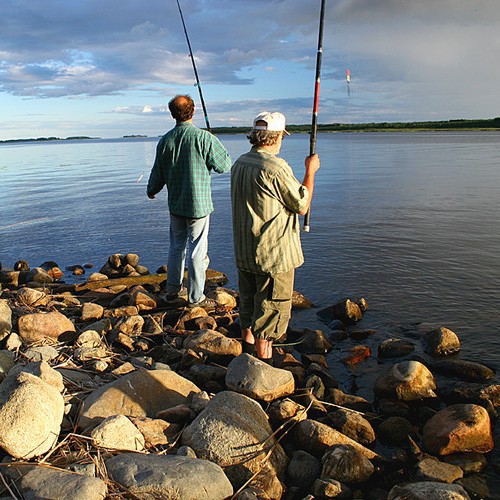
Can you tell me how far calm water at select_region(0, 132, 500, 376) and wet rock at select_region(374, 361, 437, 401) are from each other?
3.88 feet

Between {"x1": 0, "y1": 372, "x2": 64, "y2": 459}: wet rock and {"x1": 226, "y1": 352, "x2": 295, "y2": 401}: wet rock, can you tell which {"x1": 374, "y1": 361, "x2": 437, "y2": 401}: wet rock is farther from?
{"x1": 0, "y1": 372, "x2": 64, "y2": 459}: wet rock

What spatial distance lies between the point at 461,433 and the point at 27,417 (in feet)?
10.4

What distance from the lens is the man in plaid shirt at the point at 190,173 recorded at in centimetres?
599

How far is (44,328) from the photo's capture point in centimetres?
533

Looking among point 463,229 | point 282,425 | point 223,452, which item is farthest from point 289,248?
point 463,229

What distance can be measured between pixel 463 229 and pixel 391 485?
9230mm

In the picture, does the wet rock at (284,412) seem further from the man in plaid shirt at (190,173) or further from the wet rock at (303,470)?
the man in plaid shirt at (190,173)

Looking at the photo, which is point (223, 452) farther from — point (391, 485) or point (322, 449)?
point (391, 485)

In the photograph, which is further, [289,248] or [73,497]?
[289,248]

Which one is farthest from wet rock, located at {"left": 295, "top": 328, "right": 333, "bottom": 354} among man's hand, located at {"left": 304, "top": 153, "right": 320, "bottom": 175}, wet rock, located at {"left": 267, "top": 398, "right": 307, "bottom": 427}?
man's hand, located at {"left": 304, "top": 153, "right": 320, "bottom": 175}

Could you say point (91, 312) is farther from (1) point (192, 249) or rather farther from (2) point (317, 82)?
(2) point (317, 82)

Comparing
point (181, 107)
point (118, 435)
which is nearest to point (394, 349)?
point (118, 435)

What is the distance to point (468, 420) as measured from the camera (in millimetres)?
4117

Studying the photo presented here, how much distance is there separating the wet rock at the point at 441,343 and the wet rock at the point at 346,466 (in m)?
2.54
